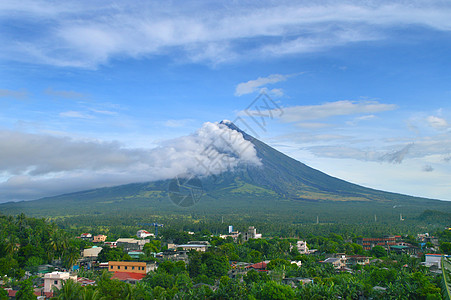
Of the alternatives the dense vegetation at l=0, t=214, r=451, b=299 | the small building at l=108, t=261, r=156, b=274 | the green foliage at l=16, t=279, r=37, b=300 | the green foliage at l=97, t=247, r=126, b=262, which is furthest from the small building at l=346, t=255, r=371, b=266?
the green foliage at l=16, t=279, r=37, b=300

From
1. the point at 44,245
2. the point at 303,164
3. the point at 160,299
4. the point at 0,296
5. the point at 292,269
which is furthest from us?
the point at 303,164

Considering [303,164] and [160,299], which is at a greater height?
[303,164]

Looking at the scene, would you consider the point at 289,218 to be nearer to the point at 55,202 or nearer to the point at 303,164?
the point at 303,164

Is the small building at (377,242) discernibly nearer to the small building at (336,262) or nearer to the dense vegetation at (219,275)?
the dense vegetation at (219,275)

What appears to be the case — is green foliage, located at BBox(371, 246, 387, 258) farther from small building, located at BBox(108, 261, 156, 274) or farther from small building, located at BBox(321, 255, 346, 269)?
small building, located at BBox(108, 261, 156, 274)

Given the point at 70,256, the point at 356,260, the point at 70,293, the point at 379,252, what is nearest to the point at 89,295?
the point at 70,293

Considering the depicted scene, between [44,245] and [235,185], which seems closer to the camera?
[44,245]

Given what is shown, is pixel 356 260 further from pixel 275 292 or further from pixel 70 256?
pixel 70 256

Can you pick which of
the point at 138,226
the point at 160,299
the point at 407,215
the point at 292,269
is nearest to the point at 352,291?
the point at 292,269
